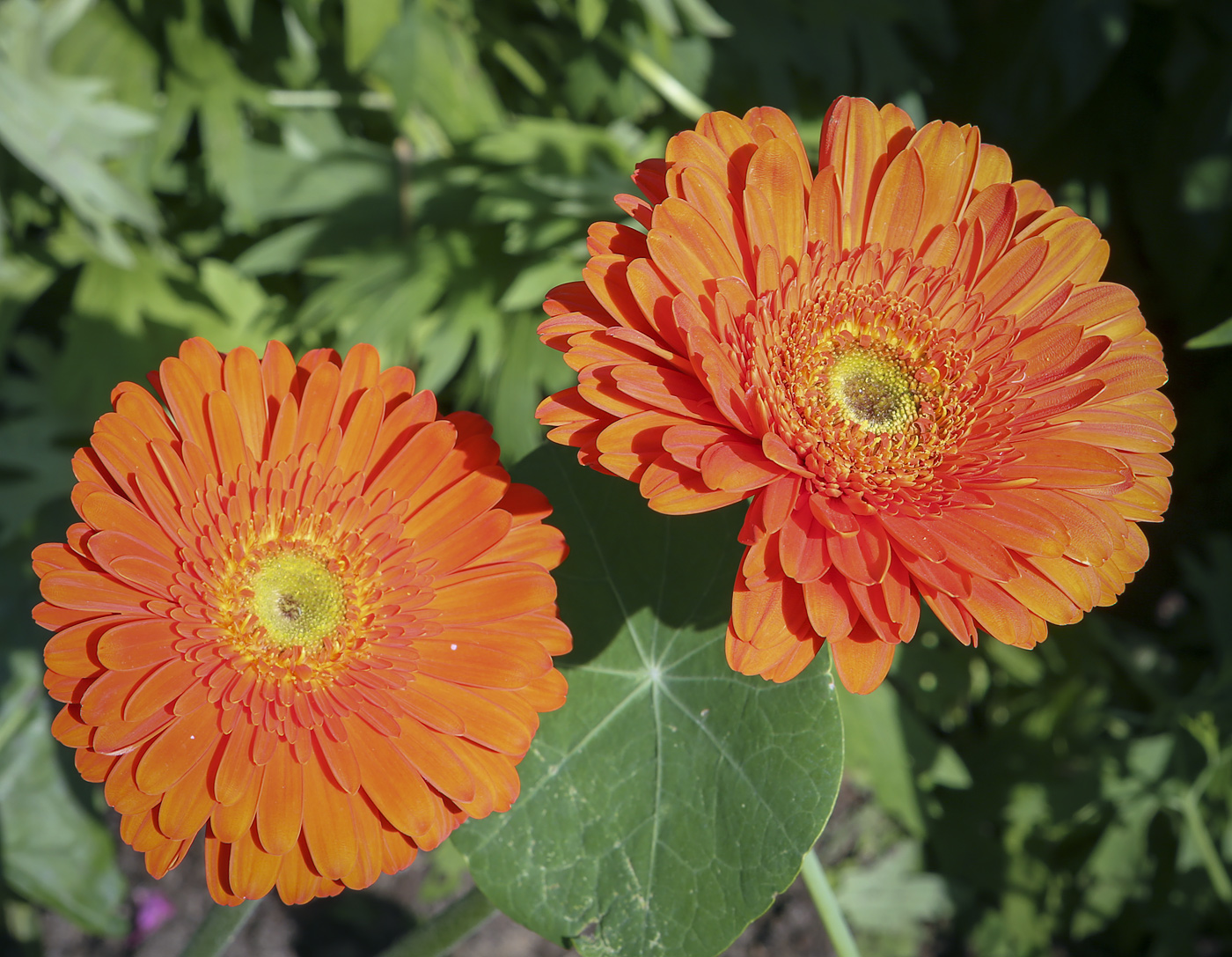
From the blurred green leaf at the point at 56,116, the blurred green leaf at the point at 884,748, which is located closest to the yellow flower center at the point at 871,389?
the blurred green leaf at the point at 884,748

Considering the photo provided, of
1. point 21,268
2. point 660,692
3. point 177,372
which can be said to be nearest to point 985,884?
point 660,692

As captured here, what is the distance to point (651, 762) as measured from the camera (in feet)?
3.43

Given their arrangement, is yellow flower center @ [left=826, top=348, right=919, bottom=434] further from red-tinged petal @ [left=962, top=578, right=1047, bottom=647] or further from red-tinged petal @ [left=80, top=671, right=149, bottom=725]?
red-tinged petal @ [left=80, top=671, right=149, bottom=725]

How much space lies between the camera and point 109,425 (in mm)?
817

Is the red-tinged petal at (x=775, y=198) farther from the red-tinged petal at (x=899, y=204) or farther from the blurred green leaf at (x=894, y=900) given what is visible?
the blurred green leaf at (x=894, y=900)

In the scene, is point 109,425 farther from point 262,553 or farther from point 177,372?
point 262,553

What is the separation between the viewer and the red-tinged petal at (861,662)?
0.78 metres

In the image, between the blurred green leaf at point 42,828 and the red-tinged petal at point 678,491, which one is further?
the blurred green leaf at point 42,828

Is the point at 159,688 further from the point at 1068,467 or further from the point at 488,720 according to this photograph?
the point at 1068,467

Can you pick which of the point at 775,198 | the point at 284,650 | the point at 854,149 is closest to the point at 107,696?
the point at 284,650

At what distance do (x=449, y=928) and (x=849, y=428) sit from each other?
705 millimetres

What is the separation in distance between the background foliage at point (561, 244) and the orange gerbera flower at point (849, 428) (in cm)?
93

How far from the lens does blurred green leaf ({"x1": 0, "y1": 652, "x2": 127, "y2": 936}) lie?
197 centimetres

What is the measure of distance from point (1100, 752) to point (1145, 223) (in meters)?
1.20
